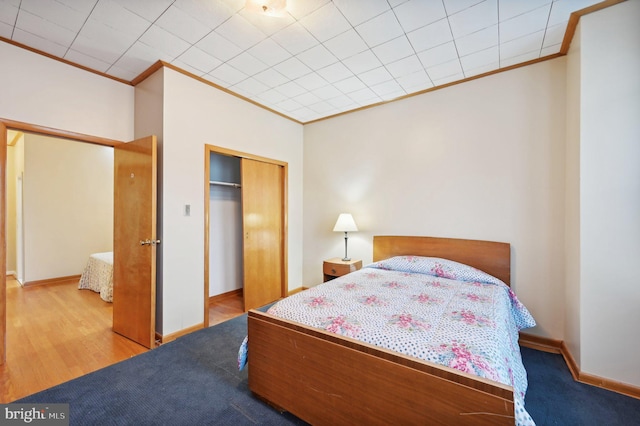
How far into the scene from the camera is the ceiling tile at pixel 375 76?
2.78m

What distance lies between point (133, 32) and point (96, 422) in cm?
278

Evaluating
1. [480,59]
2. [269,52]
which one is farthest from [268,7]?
[480,59]

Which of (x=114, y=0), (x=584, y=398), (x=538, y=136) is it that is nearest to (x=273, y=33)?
(x=114, y=0)

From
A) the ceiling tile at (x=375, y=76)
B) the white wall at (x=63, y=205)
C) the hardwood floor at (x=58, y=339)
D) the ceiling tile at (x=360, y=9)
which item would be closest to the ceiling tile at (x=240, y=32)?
the ceiling tile at (x=360, y=9)

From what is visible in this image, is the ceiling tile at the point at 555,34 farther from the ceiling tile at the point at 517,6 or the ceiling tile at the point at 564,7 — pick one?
the ceiling tile at the point at 517,6

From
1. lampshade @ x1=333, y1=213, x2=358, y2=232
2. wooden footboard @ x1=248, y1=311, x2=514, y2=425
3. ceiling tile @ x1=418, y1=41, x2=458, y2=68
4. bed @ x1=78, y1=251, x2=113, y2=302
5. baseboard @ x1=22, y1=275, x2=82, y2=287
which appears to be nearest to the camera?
wooden footboard @ x1=248, y1=311, x2=514, y2=425

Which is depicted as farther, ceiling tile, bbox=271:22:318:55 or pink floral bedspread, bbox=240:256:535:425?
ceiling tile, bbox=271:22:318:55

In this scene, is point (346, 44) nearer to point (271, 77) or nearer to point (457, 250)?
point (271, 77)

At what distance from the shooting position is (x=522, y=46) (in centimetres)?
238

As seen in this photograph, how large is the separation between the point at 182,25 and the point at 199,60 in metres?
0.49

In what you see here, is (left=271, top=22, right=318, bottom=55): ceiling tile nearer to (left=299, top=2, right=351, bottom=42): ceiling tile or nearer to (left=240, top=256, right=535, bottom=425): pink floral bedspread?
(left=299, top=2, right=351, bottom=42): ceiling tile

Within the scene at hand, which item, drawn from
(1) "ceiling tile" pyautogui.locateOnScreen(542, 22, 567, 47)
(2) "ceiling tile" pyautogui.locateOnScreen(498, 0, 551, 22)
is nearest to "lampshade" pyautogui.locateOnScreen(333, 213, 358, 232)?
(2) "ceiling tile" pyautogui.locateOnScreen(498, 0, 551, 22)

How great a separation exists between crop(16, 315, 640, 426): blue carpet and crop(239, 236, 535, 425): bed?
0.79ft

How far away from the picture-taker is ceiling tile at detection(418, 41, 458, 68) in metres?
2.39
